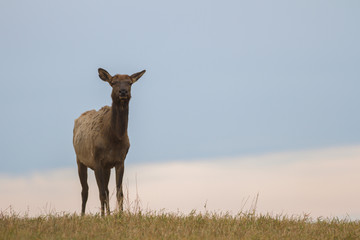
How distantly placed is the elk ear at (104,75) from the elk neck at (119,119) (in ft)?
2.23

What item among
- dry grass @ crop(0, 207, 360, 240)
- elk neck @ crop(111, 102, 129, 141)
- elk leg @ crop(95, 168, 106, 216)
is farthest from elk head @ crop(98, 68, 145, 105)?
dry grass @ crop(0, 207, 360, 240)

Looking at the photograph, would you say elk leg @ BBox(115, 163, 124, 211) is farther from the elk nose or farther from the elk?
the elk nose

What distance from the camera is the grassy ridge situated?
9500mm

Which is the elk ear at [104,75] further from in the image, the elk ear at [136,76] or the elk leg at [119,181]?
the elk leg at [119,181]

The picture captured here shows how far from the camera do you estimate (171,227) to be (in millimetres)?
10242

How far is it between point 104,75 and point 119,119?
117 cm

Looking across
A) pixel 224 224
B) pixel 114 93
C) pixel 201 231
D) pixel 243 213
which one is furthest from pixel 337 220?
pixel 114 93

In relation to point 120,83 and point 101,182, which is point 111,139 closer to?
point 101,182

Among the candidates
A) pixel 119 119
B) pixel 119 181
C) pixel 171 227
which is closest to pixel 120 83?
pixel 119 119

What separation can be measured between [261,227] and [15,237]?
15.8ft

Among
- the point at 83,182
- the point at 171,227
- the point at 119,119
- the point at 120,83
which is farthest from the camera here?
the point at 83,182

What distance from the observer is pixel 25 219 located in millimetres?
11336

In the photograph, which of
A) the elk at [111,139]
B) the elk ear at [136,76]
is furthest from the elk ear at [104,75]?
the elk ear at [136,76]

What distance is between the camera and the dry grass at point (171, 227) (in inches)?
374
